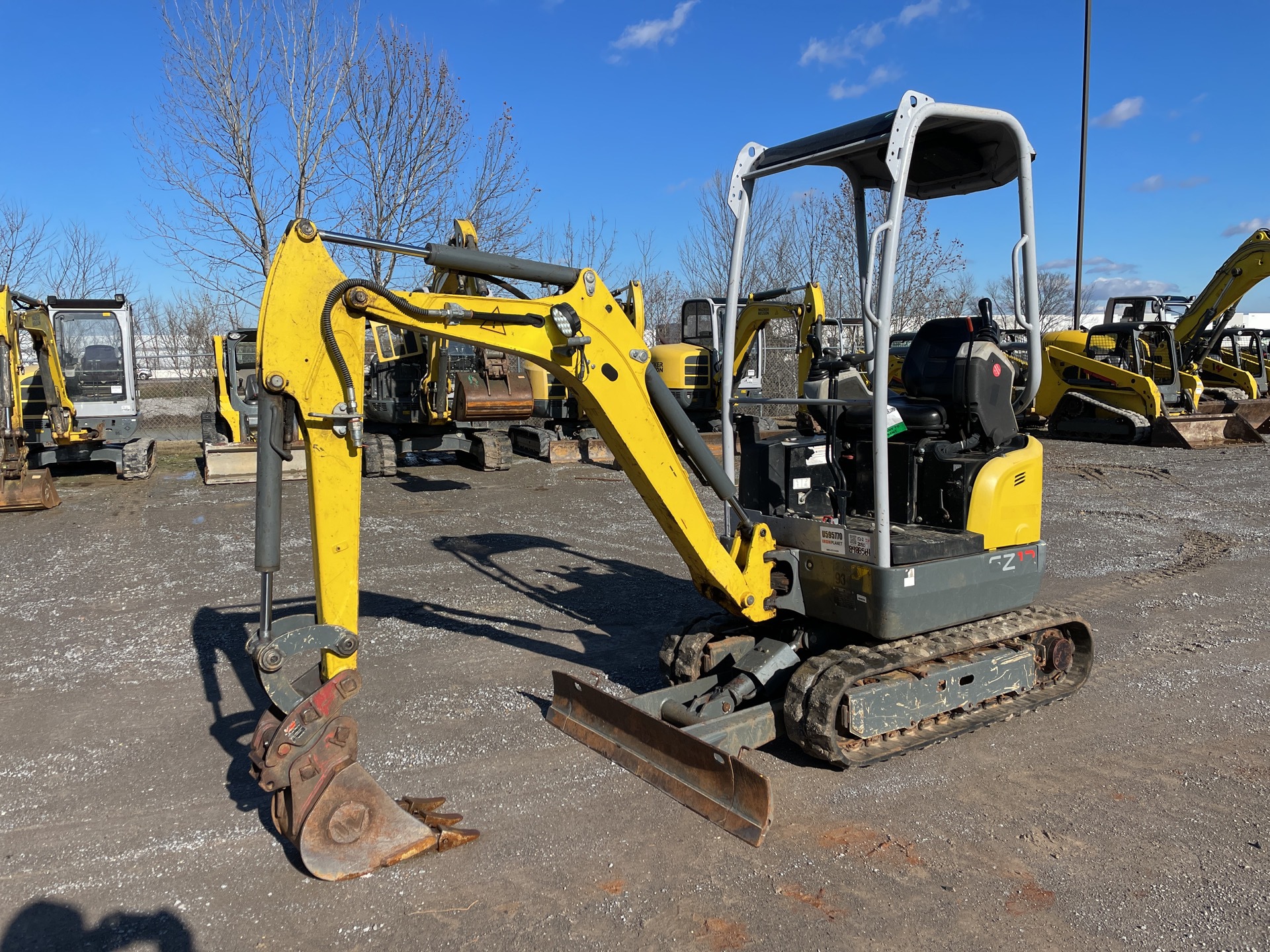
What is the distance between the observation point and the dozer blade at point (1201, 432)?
681 inches

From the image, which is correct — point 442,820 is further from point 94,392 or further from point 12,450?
point 94,392

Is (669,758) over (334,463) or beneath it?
beneath

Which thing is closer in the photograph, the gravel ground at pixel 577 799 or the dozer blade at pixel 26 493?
the gravel ground at pixel 577 799

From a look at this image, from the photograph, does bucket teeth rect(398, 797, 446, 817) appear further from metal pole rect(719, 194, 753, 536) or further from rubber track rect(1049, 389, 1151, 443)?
rubber track rect(1049, 389, 1151, 443)

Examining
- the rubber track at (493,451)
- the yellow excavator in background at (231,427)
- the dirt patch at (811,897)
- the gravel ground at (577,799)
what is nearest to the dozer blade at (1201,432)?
the gravel ground at (577,799)

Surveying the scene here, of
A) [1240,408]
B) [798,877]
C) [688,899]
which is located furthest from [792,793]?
[1240,408]

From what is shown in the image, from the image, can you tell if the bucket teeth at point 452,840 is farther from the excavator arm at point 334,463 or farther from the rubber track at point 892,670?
the rubber track at point 892,670

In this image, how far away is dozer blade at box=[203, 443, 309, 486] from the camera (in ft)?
47.9

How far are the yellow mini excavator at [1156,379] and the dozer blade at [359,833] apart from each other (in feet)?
58.0

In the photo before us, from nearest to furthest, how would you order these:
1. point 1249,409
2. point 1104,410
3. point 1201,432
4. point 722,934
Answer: point 722,934 < point 1201,432 < point 1104,410 < point 1249,409

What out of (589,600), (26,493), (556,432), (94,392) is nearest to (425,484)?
(556,432)

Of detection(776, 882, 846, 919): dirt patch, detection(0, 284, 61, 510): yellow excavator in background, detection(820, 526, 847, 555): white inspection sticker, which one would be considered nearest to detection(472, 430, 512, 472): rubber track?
detection(0, 284, 61, 510): yellow excavator in background

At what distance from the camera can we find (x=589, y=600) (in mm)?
7812

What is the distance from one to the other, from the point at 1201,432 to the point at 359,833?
723 inches
